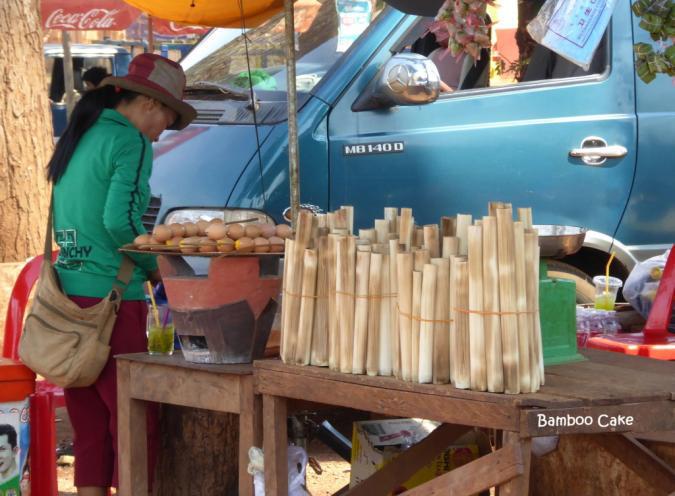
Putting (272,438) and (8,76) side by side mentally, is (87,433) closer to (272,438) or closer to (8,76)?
(272,438)

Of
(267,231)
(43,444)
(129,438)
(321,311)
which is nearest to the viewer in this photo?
(321,311)

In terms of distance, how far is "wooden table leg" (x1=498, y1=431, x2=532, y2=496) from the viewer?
8.52ft

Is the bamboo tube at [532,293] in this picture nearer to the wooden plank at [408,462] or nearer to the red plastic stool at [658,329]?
the wooden plank at [408,462]

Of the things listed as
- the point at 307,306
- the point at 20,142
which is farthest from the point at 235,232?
the point at 20,142

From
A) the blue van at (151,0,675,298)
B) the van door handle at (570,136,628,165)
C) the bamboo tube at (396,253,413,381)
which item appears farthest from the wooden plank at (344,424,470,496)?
the van door handle at (570,136,628,165)

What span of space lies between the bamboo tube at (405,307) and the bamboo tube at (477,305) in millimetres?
187

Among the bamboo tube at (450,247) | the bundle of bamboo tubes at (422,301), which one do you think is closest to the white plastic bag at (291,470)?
the bundle of bamboo tubes at (422,301)

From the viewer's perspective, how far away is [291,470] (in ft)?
11.4

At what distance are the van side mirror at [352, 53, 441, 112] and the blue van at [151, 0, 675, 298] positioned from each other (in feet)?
0.28

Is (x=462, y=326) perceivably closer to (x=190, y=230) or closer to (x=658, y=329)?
(x=190, y=230)

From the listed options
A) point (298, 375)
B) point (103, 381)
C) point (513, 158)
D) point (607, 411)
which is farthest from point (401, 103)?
point (607, 411)

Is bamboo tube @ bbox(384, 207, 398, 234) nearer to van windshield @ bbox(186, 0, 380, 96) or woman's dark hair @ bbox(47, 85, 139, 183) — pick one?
woman's dark hair @ bbox(47, 85, 139, 183)

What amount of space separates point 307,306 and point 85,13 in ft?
34.1

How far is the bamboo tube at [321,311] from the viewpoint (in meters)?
3.05
